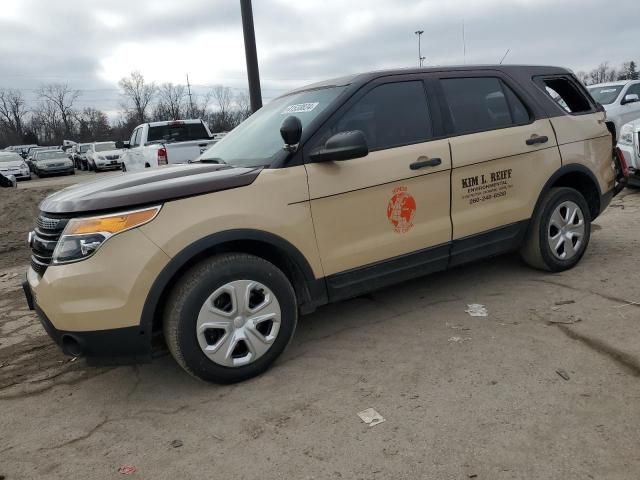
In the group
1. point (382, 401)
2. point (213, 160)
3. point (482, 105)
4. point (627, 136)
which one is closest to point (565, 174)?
point (482, 105)

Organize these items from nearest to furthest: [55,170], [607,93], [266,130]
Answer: [266,130] < [607,93] < [55,170]

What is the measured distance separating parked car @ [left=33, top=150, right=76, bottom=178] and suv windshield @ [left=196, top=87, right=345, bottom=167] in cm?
2772

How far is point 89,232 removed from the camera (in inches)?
112

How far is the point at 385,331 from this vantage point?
383 cm

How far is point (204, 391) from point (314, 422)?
2.62ft

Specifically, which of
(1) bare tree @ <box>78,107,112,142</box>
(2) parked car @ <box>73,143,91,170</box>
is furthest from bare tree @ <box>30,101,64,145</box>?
(2) parked car @ <box>73,143,91,170</box>

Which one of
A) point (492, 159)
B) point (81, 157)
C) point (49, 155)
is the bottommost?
point (492, 159)

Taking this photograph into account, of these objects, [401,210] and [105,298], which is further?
[401,210]

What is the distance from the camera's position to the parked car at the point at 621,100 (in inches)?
A: 472

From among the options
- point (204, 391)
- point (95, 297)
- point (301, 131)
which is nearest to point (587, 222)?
point (301, 131)

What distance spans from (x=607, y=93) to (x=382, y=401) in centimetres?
1279

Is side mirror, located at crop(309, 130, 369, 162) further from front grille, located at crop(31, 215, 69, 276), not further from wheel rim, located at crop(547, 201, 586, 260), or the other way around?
wheel rim, located at crop(547, 201, 586, 260)

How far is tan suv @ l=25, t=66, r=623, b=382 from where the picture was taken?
2.89 m

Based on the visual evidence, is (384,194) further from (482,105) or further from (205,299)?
(205,299)
